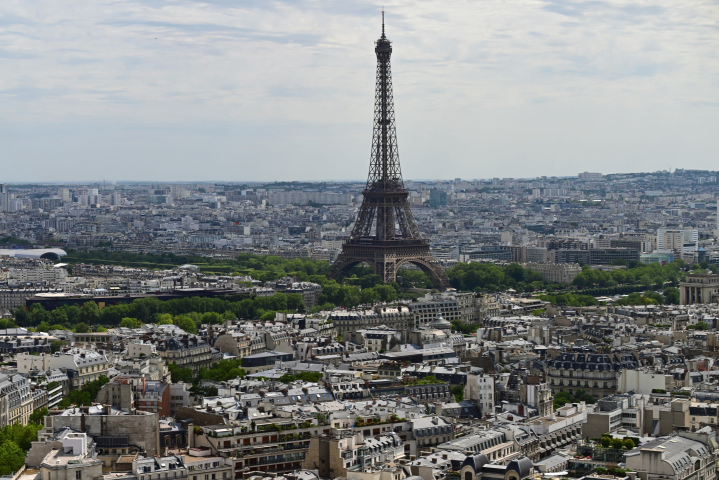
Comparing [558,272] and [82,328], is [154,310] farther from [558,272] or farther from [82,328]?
[558,272]

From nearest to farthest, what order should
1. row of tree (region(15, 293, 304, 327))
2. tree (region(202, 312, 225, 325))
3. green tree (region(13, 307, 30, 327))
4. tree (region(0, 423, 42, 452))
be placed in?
tree (region(0, 423, 42, 452)) → tree (region(202, 312, 225, 325)) → green tree (region(13, 307, 30, 327)) → row of tree (region(15, 293, 304, 327))

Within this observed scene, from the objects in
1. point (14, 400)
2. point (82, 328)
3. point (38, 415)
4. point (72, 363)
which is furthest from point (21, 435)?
point (82, 328)

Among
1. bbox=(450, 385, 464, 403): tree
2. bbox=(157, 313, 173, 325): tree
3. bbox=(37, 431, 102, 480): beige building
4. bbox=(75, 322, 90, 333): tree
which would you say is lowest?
bbox=(75, 322, 90, 333): tree

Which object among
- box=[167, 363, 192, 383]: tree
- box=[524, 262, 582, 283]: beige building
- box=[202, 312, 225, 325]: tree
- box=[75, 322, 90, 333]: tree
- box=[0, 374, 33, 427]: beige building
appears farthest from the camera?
box=[524, 262, 582, 283]: beige building

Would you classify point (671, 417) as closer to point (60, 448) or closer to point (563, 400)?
point (563, 400)

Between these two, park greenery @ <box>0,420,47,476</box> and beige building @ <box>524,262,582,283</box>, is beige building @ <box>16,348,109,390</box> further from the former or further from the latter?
beige building @ <box>524,262,582,283</box>

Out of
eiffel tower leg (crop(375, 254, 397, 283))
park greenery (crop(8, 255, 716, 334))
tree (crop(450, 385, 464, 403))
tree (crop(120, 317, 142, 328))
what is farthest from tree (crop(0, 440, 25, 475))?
eiffel tower leg (crop(375, 254, 397, 283))

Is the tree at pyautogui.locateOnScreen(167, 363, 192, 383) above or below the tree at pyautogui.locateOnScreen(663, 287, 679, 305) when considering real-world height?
above
